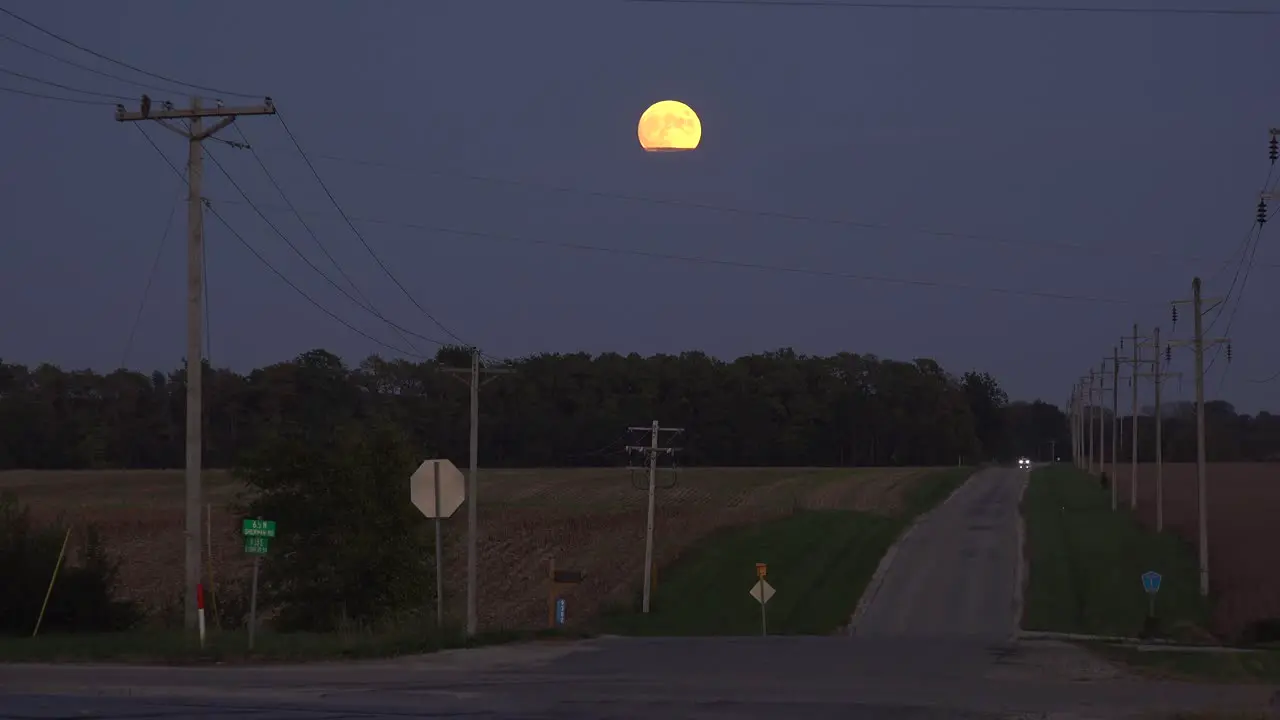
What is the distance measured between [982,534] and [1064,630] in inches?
1134

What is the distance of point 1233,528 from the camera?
217 feet

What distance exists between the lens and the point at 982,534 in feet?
241

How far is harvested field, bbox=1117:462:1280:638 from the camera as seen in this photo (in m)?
43.3

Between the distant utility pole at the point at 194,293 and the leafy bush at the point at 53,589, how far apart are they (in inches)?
180

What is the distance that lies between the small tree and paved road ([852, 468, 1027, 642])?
14.3 m

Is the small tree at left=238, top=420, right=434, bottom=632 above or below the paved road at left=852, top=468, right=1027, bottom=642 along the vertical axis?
above

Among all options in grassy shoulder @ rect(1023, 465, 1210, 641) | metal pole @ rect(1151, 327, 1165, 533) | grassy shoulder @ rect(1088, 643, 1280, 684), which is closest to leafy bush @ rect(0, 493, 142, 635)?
grassy shoulder @ rect(1088, 643, 1280, 684)

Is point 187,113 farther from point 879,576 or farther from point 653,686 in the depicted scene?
point 879,576

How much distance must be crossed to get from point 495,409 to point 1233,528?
150ft

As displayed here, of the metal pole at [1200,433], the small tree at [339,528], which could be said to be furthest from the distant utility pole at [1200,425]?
the small tree at [339,528]

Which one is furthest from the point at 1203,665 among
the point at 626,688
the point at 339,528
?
the point at 339,528

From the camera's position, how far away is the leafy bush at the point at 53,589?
2855cm

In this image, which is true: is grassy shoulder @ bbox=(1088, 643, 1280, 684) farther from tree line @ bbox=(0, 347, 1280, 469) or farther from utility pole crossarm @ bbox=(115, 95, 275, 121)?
tree line @ bbox=(0, 347, 1280, 469)

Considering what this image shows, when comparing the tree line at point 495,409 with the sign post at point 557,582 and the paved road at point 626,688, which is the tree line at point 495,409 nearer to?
the sign post at point 557,582
